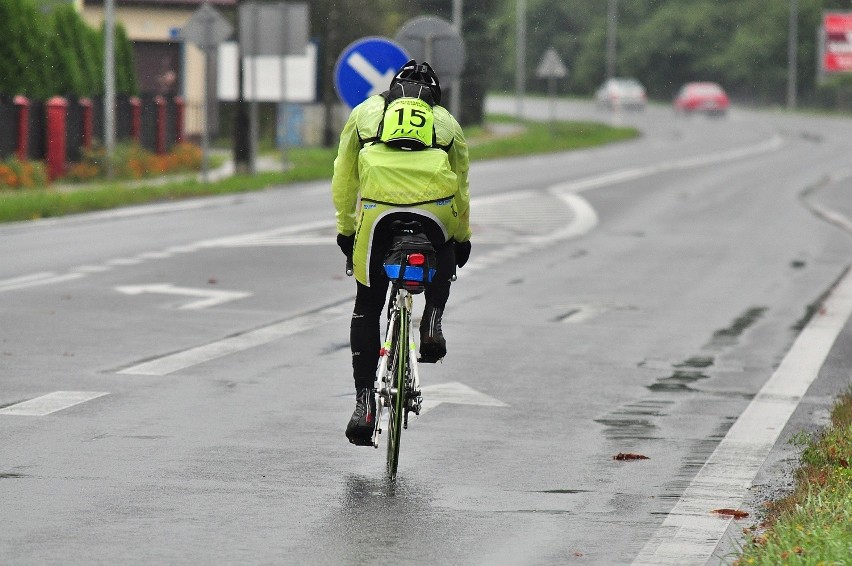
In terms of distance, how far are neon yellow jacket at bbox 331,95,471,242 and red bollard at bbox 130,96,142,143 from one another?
29948 mm

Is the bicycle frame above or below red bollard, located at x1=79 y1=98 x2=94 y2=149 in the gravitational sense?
above

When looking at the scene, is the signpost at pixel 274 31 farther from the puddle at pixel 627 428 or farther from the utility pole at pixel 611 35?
the utility pole at pixel 611 35

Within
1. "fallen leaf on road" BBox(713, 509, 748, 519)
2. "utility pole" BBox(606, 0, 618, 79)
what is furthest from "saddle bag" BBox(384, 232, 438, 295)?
"utility pole" BBox(606, 0, 618, 79)

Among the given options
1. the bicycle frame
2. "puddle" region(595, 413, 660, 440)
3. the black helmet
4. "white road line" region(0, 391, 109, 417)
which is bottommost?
"puddle" region(595, 413, 660, 440)

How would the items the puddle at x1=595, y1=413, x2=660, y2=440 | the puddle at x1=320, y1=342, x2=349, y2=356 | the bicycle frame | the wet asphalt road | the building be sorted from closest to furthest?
the wet asphalt road < the bicycle frame < the puddle at x1=595, y1=413, x2=660, y2=440 < the puddle at x1=320, y1=342, x2=349, y2=356 < the building

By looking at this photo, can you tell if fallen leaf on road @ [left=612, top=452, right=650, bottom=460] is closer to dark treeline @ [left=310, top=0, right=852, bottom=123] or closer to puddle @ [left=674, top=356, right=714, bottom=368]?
puddle @ [left=674, top=356, right=714, bottom=368]

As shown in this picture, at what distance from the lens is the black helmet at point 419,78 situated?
7484mm

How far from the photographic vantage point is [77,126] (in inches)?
1332

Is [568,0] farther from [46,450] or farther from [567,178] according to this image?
[46,450]

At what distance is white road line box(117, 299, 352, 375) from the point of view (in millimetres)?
10531

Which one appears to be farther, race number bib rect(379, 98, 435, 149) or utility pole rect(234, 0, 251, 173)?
utility pole rect(234, 0, 251, 173)

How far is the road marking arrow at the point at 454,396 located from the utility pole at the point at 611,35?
110121 millimetres

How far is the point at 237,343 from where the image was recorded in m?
11.7

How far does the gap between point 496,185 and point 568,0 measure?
8751 cm
